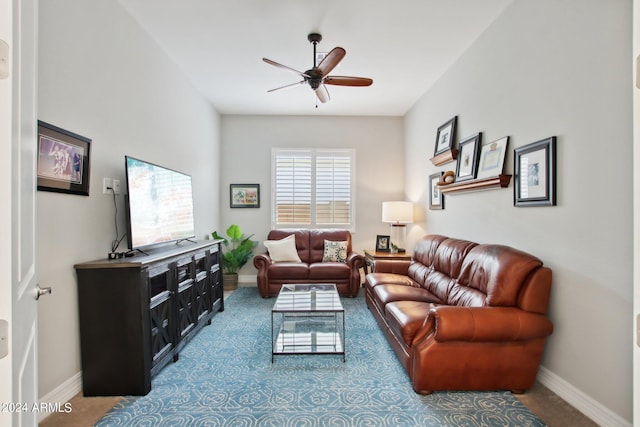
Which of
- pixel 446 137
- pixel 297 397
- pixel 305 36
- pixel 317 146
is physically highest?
pixel 305 36

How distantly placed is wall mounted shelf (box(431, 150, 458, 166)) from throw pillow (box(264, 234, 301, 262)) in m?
2.48

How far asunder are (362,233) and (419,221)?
3.79 feet

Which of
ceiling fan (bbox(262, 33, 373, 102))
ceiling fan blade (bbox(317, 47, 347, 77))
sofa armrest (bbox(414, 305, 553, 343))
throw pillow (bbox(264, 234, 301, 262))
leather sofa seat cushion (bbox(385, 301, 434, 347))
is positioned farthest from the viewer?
throw pillow (bbox(264, 234, 301, 262))

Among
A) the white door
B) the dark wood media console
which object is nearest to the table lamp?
the dark wood media console

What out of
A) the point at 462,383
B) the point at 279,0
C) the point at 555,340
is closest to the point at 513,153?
the point at 555,340

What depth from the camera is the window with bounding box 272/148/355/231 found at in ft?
18.4

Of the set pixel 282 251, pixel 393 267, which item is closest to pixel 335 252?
pixel 282 251

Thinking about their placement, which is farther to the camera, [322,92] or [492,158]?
[322,92]

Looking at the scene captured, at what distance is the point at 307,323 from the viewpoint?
340 cm

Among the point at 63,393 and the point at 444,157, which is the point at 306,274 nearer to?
the point at 444,157

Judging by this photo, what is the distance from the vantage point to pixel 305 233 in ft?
17.4

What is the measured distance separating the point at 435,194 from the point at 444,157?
61 cm

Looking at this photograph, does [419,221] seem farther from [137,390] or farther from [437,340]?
[137,390]

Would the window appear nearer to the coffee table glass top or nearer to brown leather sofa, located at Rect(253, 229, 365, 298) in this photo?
brown leather sofa, located at Rect(253, 229, 365, 298)
